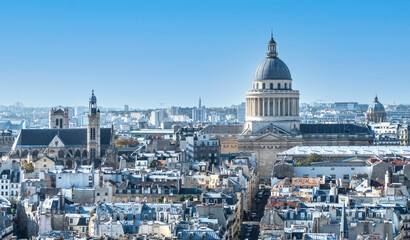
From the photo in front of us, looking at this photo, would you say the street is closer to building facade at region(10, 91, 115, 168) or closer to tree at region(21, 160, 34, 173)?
tree at region(21, 160, 34, 173)

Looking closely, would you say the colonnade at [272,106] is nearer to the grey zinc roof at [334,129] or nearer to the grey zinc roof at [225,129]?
the grey zinc roof at [225,129]

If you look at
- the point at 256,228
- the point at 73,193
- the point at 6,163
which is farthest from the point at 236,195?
the point at 6,163

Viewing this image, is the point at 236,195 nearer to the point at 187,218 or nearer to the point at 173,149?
the point at 187,218

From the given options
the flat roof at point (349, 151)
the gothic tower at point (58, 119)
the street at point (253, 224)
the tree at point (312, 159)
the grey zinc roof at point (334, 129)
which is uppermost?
the gothic tower at point (58, 119)

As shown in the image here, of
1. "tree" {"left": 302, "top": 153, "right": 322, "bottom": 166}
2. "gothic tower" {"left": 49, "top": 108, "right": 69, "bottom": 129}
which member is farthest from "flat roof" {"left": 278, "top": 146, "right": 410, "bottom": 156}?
"gothic tower" {"left": 49, "top": 108, "right": 69, "bottom": 129}

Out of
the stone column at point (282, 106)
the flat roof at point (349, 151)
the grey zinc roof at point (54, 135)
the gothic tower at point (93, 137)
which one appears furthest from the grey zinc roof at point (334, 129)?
the gothic tower at point (93, 137)

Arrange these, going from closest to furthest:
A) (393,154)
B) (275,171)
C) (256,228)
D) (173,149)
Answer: (256,228) < (275,171) < (393,154) < (173,149)
